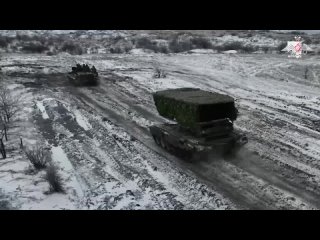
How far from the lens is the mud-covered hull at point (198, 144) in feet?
47.5

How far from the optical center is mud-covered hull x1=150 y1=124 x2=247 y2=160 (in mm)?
14469

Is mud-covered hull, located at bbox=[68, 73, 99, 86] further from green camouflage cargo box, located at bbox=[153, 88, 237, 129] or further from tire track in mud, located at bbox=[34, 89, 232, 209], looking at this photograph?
green camouflage cargo box, located at bbox=[153, 88, 237, 129]

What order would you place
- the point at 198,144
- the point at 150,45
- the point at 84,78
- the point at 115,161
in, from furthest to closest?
the point at 150,45 → the point at 84,78 → the point at 115,161 → the point at 198,144

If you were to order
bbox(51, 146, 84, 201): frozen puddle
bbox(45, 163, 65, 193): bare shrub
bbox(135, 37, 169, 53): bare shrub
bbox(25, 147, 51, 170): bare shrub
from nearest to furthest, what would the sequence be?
bbox(45, 163, 65, 193): bare shrub → bbox(51, 146, 84, 201): frozen puddle → bbox(25, 147, 51, 170): bare shrub → bbox(135, 37, 169, 53): bare shrub

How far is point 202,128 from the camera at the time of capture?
14617 millimetres

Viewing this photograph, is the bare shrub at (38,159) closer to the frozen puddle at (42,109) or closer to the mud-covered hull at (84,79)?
the frozen puddle at (42,109)

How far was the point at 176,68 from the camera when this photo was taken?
40375mm

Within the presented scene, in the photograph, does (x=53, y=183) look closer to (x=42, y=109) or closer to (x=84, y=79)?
(x=42, y=109)

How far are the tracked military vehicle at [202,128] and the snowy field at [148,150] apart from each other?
592 mm

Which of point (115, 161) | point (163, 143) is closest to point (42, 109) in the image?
point (115, 161)

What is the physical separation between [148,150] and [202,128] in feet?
10.4

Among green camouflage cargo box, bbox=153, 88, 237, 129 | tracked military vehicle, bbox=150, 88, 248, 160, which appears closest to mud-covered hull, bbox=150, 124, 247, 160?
tracked military vehicle, bbox=150, 88, 248, 160

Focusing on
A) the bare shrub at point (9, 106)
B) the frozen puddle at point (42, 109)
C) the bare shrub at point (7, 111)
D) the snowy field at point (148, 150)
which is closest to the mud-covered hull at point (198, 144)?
the snowy field at point (148, 150)

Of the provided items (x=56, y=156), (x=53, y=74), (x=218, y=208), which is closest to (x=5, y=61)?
(x=53, y=74)
